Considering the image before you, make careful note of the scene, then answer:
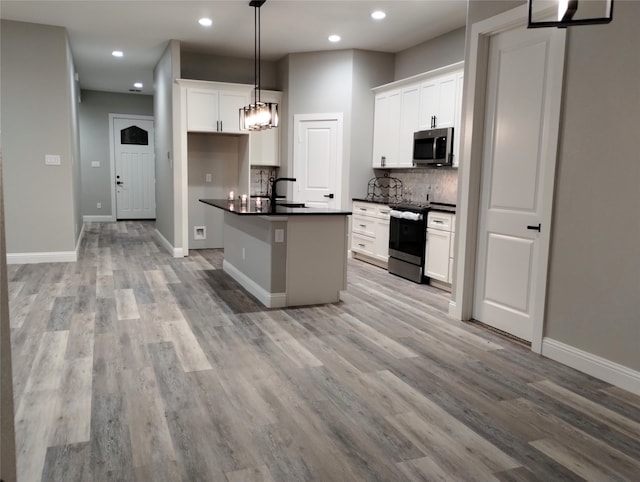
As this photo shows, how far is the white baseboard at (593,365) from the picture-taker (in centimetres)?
294

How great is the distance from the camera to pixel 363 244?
23.0 feet

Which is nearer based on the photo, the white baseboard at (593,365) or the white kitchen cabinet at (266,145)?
the white baseboard at (593,365)

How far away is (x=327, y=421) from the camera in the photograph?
254 cm

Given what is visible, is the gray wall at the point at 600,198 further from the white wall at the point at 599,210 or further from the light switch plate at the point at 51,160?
the light switch plate at the point at 51,160

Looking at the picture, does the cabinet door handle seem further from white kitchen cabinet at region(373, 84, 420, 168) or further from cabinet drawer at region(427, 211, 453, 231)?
white kitchen cabinet at region(373, 84, 420, 168)

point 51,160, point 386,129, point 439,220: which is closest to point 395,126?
point 386,129

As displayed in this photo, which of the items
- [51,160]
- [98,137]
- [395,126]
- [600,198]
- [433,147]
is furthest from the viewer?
[98,137]

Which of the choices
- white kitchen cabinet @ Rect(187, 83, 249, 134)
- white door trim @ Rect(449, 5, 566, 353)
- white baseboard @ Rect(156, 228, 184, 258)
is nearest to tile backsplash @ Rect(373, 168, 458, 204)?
white door trim @ Rect(449, 5, 566, 353)

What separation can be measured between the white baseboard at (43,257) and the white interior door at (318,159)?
10.6 ft

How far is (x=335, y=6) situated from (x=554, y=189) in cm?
319

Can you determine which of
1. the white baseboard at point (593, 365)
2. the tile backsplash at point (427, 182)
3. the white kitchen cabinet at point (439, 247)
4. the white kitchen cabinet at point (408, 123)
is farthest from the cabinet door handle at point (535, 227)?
the white kitchen cabinet at point (408, 123)

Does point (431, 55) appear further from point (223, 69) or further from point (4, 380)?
point (4, 380)

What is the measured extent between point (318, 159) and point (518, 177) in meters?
3.97

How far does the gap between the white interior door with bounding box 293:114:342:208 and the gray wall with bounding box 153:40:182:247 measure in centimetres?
180
